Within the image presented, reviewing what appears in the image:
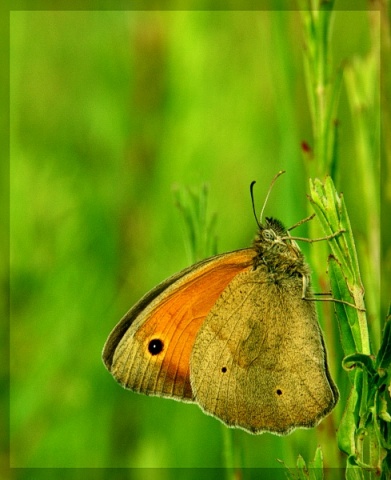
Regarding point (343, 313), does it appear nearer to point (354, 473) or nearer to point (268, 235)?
point (354, 473)

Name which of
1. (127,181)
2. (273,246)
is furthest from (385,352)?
(127,181)

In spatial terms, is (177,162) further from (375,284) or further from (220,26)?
(375,284)

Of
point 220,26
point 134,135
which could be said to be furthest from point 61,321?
point 220,26

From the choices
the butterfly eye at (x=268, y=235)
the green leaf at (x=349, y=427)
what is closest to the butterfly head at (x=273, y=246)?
the butterfly eye at (x=268, y=235)

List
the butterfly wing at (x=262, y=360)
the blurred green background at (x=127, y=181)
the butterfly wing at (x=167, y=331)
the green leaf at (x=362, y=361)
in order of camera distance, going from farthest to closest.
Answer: the blurred green background at (x=127, y=181) < the butterfly wing at (x=167, y=331) < the butterfly wing at (x=262, y=360) < the green leaf at (x=362, y=361)

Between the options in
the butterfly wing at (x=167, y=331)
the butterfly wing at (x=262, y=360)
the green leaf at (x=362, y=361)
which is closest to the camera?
the green leaf at (x=362, y=361)

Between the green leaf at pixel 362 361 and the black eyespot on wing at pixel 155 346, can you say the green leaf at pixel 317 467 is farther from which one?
the black eyespot on wing at pixel 155 346

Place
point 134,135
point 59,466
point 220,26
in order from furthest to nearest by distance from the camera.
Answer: point 220,26 < point 134,135 < point 59,466
